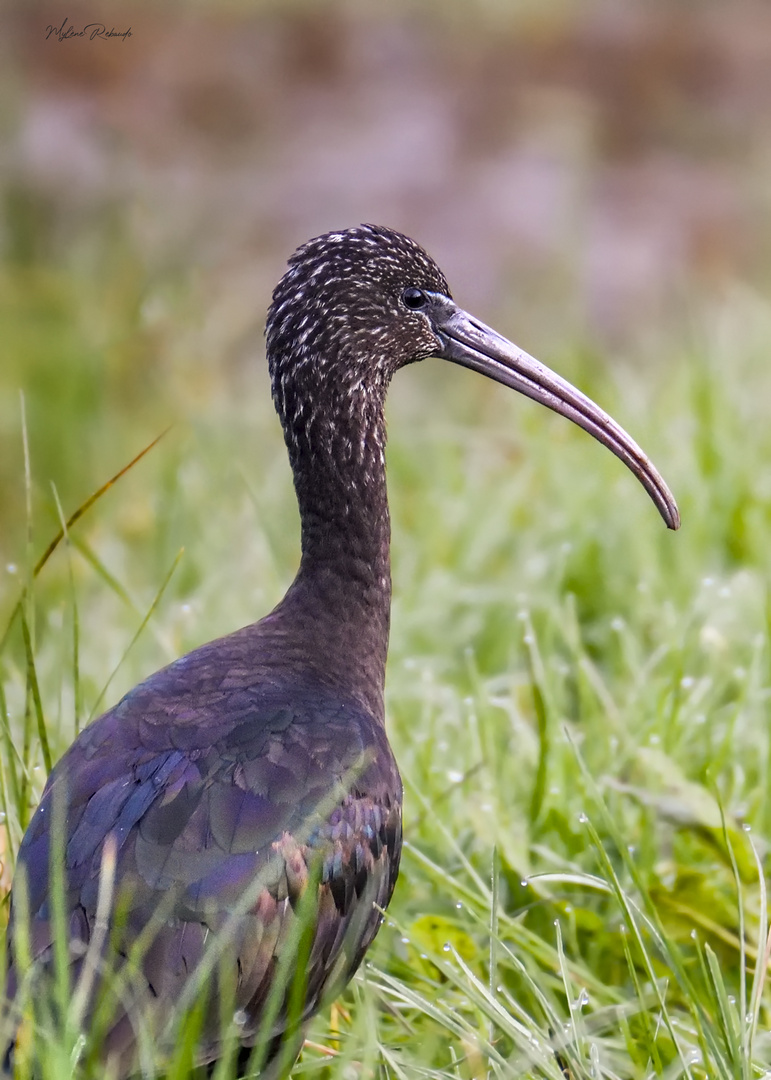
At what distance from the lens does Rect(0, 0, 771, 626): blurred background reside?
6.71m

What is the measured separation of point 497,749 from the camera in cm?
399

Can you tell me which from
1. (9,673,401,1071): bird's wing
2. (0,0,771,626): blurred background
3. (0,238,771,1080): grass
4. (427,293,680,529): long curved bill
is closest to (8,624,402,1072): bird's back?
(9,673,401,1071): bird's wing

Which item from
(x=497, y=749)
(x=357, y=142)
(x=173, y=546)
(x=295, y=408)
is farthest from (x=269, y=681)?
(x=357, y=142)

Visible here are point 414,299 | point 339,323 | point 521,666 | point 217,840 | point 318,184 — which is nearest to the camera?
point 217,840

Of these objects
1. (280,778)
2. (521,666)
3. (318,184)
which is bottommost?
(280,778)

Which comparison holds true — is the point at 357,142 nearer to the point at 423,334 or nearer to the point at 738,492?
the point at 738,492

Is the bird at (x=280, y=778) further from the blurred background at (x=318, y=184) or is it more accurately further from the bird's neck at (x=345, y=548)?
the blurred background at (x=318, y=184)

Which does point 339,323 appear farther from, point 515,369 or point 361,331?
point 515,369

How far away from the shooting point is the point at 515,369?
345cm

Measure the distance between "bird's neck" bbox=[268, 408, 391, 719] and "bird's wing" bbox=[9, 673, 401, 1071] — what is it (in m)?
0.25

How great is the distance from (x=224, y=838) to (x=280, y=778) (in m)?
0.16

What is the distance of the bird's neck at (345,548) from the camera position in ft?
10.6

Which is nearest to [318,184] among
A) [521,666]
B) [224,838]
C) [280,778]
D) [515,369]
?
[521,666]

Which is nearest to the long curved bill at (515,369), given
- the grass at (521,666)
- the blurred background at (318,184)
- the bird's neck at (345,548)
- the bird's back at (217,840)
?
the bird's neck at (345,548)
